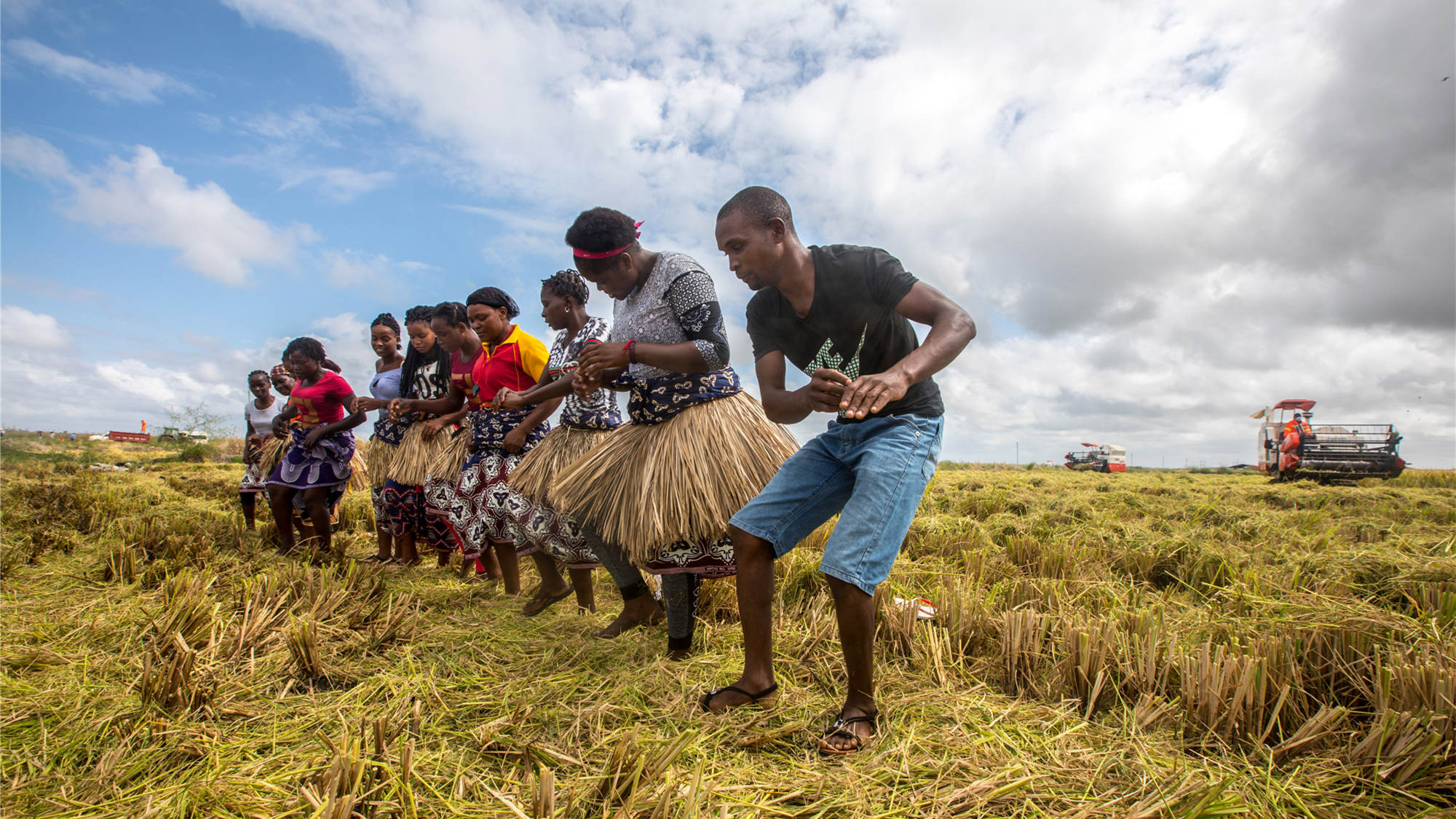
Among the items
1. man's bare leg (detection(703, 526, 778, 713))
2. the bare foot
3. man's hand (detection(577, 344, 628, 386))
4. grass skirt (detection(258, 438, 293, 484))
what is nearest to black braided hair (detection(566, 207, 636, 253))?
man's hand (detection(577, 344, 628, 386))

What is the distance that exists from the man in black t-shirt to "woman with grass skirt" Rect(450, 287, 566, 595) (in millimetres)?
1738

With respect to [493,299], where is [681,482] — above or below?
below

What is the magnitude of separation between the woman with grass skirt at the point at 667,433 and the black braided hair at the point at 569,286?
0.79 meters

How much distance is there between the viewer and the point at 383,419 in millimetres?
5285

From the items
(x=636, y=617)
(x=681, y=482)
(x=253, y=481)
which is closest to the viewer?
(x=681, y=482)

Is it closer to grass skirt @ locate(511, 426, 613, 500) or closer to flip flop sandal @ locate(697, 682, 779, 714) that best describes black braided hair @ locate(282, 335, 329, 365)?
grass skirt @ locate(511, 426, 613, 500)

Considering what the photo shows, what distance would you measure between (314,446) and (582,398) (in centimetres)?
274

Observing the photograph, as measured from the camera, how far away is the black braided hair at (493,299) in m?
4.08

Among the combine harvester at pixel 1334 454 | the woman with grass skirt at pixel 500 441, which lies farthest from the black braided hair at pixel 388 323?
the combine harvester at pixel 1334 454

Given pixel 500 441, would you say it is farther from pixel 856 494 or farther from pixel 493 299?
pixel 856 494

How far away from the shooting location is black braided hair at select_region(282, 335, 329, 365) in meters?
5.21

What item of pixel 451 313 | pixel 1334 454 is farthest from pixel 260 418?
pixel 1334 454

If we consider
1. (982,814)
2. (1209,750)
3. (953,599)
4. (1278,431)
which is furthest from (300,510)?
(1278,431)

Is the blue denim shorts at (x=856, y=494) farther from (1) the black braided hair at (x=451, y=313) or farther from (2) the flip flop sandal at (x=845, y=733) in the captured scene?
(1) the black braided hair at (x=451, y=313)
